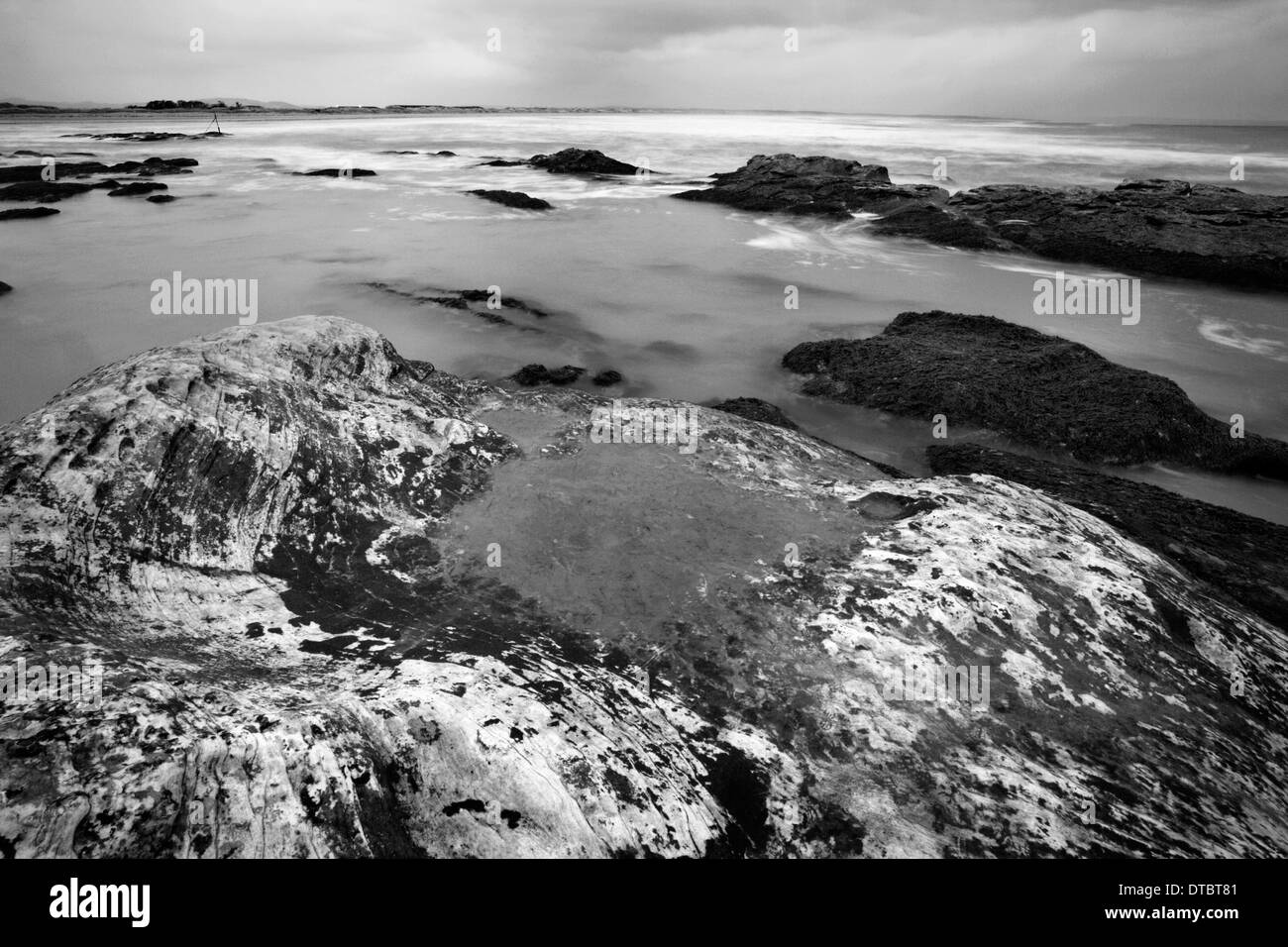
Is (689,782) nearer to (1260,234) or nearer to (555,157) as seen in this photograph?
(1260,234)

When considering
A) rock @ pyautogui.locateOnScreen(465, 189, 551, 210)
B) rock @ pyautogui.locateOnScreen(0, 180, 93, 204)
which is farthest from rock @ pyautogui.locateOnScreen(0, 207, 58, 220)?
rock @ pyautogui.locateOnScreen(465, 189, 551, 210)

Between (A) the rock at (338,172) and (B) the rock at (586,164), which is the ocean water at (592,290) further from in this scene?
(B) the rock at (586,164)

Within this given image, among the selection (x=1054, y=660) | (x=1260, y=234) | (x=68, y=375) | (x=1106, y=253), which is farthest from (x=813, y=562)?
(x=1260, y=234)

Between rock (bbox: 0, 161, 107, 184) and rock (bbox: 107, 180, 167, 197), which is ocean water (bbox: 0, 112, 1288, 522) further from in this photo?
rock (bbox: 0, 161, 107, 184)

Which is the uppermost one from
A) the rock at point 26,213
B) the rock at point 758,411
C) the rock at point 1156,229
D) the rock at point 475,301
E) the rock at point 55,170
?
the rock at point 55,170

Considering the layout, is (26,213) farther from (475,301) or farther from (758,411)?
(758,411)

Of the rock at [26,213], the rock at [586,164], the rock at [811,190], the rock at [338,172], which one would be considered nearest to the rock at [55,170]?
the rock at [26,213]
